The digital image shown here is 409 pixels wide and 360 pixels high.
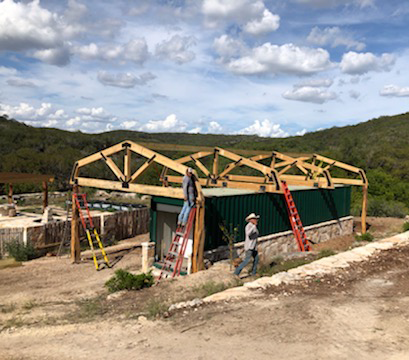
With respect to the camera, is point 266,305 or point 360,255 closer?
point 266,305

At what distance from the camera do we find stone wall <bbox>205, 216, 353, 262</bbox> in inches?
489

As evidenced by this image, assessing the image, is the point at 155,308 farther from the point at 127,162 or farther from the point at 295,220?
the point at 295,220

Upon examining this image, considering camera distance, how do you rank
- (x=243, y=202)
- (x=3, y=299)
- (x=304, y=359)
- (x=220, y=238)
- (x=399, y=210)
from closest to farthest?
(x=304, y=359) < (x=3, y=299) < (x=220, y=238) < (x=243, y=202) < (x=399, y=210)

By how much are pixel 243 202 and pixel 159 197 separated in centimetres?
279

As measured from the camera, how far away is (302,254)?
A: 12445 mm

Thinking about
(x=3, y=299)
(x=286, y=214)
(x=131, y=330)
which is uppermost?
(x=286, y=214)

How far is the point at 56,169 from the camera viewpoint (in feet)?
139

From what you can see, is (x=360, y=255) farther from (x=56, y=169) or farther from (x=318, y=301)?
(x=56, y=169)

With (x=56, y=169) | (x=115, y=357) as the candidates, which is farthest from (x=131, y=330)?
(x=56, y=169)

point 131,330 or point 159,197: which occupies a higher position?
point 159,197

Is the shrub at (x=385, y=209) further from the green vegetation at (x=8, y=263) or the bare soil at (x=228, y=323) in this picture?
the green vegetation at (x=8, y=263)

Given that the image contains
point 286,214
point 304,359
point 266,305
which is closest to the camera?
point 304,359

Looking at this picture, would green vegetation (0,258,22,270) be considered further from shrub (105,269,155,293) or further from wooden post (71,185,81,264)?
shrub (105,269,155,293)

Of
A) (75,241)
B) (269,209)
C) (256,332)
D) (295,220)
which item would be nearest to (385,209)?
(295,220)
